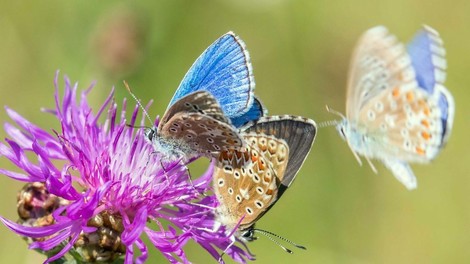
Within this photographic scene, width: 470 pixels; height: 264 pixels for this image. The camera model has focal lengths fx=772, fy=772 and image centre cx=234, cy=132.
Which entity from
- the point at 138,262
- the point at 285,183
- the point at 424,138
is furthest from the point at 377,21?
the point at 138,262

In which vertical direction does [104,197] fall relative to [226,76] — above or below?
below

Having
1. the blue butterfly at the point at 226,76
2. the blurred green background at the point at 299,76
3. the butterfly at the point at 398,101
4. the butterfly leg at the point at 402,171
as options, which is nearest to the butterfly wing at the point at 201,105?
the blue butterfly at the point at 226,76

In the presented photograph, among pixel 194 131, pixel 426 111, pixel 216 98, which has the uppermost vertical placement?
pixel 216 98

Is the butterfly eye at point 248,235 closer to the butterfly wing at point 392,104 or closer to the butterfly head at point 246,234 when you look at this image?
A: the butterfly head at point 246,234

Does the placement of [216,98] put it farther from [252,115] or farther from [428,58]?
[428,58]

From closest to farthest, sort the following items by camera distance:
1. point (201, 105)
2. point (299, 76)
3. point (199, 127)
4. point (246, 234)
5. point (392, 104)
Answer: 1. point (201, 105)
2. point (199, 127)
3. point (246, 234)
4. point (392, 104)
5. point (299, 76)

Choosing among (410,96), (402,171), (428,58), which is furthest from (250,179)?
(428,58)

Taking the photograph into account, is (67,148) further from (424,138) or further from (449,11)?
(449,11)
